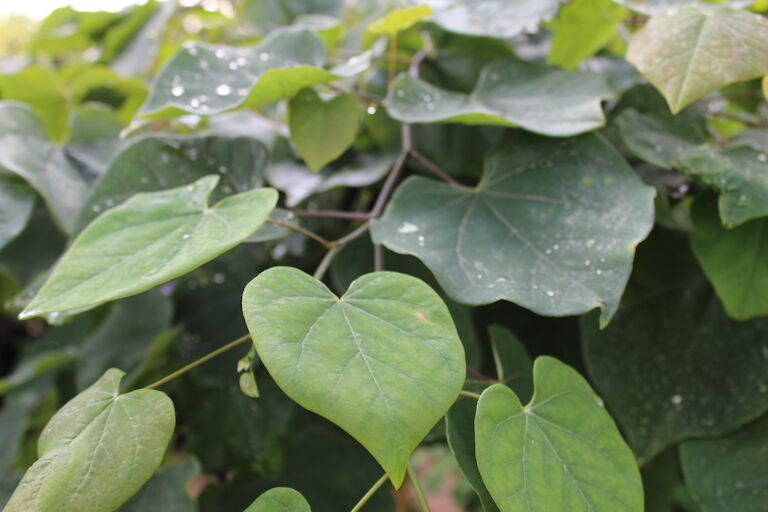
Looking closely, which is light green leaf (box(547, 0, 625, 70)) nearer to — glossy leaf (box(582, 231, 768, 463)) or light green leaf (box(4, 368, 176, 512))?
glossy leaf (box(582, 231, 768, 463))

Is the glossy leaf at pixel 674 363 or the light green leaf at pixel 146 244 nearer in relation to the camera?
the light green leaf at pixel 146 244

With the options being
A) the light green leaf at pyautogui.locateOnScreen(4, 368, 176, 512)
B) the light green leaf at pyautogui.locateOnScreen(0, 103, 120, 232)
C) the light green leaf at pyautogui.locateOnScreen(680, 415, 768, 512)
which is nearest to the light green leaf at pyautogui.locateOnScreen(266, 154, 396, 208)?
the light green leaf at pyautogui.locateOnScreen(0, 103, 120, 232)

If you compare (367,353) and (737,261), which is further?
(737,261)

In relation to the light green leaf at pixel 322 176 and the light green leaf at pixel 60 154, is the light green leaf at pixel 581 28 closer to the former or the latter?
the light green leaf at pixel 322 176

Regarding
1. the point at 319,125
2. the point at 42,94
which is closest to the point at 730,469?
the point at 319,125

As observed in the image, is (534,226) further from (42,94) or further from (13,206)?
(42,94)

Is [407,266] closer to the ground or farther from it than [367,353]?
closer to the ground

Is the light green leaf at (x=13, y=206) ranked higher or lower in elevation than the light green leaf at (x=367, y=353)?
lower

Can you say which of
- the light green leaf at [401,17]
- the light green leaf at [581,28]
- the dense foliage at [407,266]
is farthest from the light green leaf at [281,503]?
the light green leaf at [581,28]
